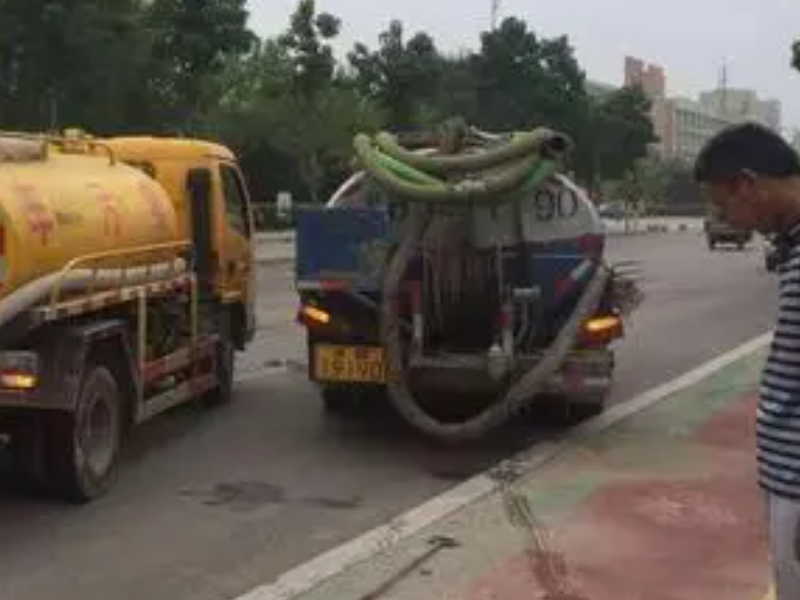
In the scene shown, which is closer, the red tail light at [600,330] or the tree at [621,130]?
the red tail light at [600,330]

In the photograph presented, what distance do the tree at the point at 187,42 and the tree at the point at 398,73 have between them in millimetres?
19703

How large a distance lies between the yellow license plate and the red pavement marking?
2.14 metres

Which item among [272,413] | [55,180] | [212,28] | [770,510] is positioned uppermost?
[212,28]

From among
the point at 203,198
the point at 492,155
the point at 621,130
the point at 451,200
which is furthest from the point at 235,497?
the point at 621,130

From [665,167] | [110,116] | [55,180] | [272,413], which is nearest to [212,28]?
[110,116]

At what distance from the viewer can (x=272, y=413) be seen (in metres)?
13.9

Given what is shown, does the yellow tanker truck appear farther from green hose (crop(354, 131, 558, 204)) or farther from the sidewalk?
the sidewalk

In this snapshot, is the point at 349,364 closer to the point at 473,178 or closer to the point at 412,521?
the point at 473,178

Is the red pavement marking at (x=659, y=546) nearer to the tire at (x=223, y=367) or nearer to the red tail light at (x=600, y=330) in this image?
the red tail light at (x=600, y=330)

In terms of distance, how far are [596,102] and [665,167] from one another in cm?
3072

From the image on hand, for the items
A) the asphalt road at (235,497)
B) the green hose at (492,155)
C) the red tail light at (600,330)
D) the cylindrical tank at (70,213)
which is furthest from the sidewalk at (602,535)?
the cylindrical tank at (70,213)

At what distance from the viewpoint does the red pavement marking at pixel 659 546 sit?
7.80 m

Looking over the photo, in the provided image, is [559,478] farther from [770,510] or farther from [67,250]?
[770,510]

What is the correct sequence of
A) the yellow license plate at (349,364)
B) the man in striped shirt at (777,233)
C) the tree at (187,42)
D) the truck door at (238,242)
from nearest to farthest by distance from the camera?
1. the man in striped shirt at (777,233)
2. the yellow license plate at (349,364)
3. the truck door at (238,242)
4. the tree at (187,42)
